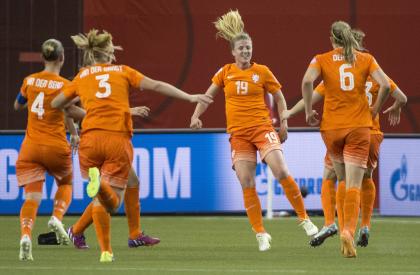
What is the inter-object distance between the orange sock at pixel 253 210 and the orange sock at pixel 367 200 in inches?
45.7

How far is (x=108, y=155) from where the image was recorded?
1127 cm

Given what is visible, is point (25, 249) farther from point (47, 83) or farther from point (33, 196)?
point (47, 83)

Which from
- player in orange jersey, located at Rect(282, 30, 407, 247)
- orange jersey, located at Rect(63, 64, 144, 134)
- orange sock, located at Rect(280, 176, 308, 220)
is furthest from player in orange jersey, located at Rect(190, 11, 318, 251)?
orange jersey, located at Rect(63, 64, 144, 134)

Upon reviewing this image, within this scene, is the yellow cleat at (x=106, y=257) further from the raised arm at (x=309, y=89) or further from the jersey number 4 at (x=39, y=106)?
the raised arm at (x=309, y=89)

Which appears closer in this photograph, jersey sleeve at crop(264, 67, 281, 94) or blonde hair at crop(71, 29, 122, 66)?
blonde hair at crop(71, 29, 122, 66)

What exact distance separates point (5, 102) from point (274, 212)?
522cm

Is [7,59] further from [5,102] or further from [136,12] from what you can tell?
[136,12]


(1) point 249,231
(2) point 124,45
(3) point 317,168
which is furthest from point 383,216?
(2) point 124,45

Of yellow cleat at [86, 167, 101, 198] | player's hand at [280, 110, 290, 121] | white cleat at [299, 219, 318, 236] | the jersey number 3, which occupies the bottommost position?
white cleat at [299, 219, 318, 236]

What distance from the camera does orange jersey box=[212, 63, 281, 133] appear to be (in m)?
13.1

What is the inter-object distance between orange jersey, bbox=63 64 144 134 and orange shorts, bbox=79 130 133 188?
7cm

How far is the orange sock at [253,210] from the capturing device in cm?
1295

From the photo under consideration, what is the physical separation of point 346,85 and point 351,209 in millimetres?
1137

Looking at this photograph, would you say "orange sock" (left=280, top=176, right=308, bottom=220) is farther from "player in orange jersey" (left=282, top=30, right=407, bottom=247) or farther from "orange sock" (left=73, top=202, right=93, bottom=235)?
"orange sock" (left=73, top=202, right=93, bottom=235)
